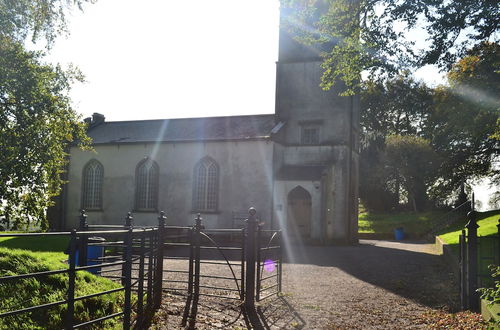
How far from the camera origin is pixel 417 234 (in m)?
36.9

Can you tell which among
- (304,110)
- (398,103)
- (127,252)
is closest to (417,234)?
(304,110)

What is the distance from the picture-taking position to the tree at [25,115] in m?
12.9

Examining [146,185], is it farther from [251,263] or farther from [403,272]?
[251,263]

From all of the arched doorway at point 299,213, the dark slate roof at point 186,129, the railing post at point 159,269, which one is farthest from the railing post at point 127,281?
the arched doorway at point 299,213

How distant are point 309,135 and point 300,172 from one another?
3149mm

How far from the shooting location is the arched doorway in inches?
1086

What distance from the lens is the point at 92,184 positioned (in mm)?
32656

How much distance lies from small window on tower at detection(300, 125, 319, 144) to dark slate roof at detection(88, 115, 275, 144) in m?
2.13

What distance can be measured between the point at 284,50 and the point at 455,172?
1518 centimetres

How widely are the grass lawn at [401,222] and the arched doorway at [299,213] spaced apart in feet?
43.8

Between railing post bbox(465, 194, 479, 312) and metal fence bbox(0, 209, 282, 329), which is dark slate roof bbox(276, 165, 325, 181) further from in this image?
railing post bbox(465, 194, 479, 312)

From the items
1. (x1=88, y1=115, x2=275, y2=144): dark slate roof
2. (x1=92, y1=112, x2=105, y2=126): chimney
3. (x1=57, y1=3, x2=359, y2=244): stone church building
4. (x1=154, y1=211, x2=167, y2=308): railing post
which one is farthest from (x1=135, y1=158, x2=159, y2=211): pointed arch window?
(x1=154, y1=211, x2=167, y2=308): railing post

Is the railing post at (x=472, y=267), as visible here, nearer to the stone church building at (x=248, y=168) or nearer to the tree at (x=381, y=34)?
the tree at (x=381, y=34)

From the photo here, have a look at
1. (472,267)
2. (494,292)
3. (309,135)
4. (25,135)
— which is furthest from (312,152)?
(494,292)
